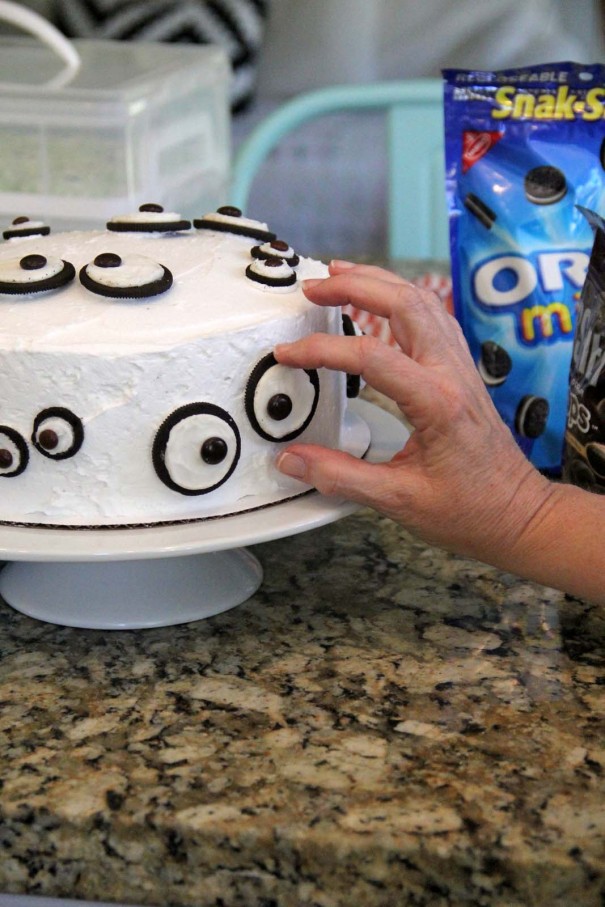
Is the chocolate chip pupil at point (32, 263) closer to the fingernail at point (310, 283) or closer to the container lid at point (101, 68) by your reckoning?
the fingernail at point (310, 283)

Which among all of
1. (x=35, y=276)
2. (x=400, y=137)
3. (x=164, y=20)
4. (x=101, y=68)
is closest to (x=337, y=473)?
(x=35, y=276)

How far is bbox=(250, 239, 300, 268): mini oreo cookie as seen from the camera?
87cm

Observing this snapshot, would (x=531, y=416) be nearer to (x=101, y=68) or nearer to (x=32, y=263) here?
(x=32, y=263)

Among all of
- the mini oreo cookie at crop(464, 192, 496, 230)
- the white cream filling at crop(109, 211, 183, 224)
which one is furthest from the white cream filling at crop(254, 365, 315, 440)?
the mini oreo cookie at crop(464, 192, 496, 230)

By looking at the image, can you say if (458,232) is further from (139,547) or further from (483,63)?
(483,63)

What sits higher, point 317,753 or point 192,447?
point 192,447

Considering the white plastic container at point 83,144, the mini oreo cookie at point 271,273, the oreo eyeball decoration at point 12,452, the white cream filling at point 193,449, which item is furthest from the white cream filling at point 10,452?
the white plastic container at point 83,144

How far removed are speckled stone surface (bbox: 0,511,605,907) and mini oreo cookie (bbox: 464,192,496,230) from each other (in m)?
0.37

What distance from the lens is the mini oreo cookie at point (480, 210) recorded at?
3.50 ft

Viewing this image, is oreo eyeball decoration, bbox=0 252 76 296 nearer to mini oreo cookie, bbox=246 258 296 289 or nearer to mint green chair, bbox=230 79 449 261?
mini oreo cookie, bbox=246 258 296 289

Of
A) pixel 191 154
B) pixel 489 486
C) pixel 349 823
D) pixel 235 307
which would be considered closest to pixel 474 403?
pixel 489 486

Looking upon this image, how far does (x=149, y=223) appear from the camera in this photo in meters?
0.94

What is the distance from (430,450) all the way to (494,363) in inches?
12.8

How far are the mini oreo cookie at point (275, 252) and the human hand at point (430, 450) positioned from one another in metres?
0.09
